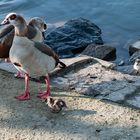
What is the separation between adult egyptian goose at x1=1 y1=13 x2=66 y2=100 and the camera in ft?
23.0

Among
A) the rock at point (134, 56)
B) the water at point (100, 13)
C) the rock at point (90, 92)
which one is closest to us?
the rock at point (90, 92)

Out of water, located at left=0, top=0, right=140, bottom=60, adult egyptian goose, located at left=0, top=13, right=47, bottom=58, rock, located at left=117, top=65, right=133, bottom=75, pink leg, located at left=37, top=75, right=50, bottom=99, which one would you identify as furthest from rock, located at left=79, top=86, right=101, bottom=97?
water, located at left=0, top=0, right=140, bottom=60

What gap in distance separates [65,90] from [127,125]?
4.99 ft

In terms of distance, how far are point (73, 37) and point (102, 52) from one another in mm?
1652

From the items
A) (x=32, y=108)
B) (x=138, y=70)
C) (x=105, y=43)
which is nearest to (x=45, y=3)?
(x=105, y=43)

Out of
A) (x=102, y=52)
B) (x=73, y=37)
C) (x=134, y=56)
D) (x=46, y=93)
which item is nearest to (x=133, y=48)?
(x=134, y=56)

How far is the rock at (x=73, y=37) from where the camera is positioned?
1220cm

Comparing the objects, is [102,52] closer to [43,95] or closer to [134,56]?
[134,56]

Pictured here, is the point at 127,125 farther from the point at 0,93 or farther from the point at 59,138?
the point at 0,93

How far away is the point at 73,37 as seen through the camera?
12.8 metres

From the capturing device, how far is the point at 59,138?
20.1ft

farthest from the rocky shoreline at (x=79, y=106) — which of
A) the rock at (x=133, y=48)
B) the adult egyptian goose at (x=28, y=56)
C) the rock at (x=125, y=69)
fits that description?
the rock at (x=133, y=48)

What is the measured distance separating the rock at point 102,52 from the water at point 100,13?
51cm

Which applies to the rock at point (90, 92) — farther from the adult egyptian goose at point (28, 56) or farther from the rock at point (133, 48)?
the rock at point (133, 48)
